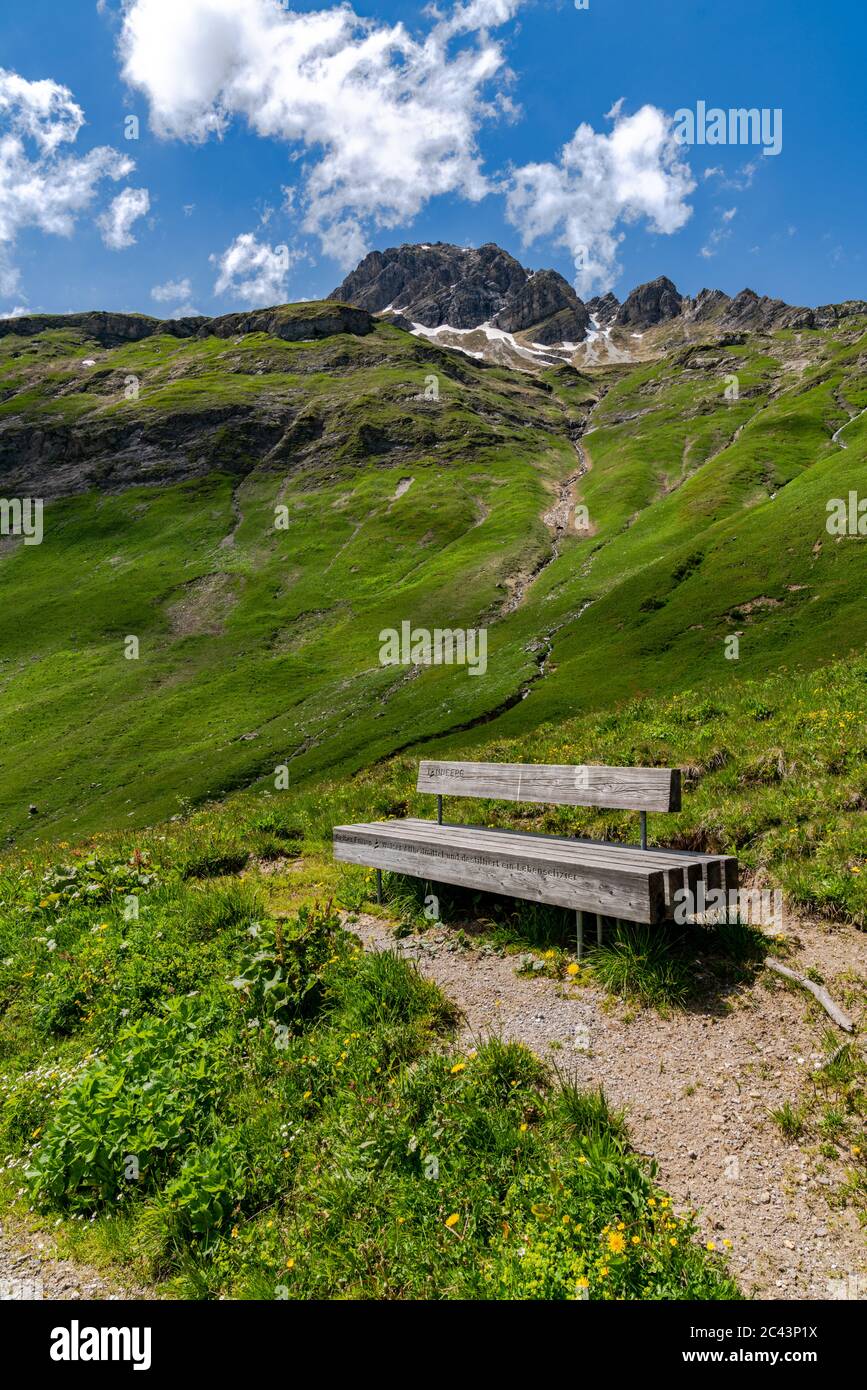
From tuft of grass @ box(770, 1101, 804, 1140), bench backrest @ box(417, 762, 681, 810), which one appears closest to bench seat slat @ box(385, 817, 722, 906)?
bench backrest @ box(417, 762, 681, 810)

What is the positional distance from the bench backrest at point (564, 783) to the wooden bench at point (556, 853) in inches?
0.6

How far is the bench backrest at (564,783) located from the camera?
8.45m

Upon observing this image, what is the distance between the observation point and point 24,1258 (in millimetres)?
5379

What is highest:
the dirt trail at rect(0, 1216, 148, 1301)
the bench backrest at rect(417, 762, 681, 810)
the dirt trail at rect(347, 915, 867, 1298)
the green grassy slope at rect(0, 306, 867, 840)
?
the green grassy slope at rect(0, 306, 867, 840)

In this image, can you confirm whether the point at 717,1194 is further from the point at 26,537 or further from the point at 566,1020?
the point at 26,537

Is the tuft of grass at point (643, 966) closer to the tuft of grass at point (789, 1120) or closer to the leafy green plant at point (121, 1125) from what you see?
the tuft of grass at point (789, 1120)

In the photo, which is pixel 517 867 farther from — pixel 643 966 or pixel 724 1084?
pixel 724 1084

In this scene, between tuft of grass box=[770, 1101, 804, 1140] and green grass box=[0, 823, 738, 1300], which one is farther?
tuft of grass box=[770, 1101, 804, 1140]

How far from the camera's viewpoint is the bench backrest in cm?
845

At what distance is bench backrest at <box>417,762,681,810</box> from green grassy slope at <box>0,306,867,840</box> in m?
38.1

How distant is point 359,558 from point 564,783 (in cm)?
10058

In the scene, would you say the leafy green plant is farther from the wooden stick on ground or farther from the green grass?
the wooden stick on ground
